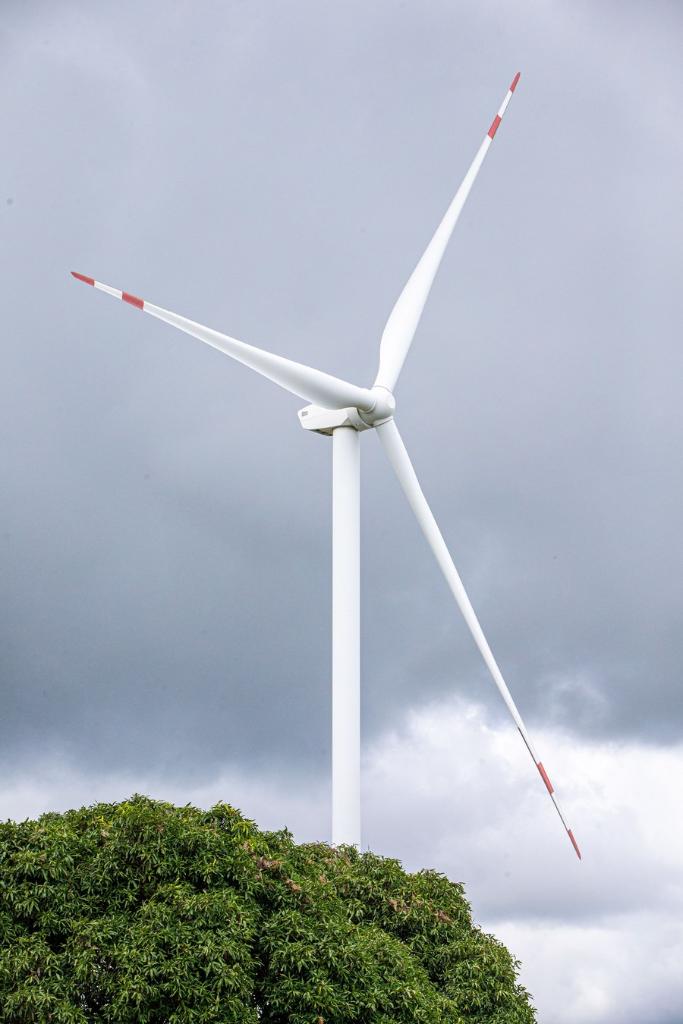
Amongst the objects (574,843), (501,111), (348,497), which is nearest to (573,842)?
(574,843)

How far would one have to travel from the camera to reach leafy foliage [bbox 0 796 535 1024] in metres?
Answer: 17.5

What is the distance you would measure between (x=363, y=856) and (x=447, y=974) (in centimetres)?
310

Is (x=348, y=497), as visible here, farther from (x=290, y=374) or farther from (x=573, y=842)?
(x=573, y=842)

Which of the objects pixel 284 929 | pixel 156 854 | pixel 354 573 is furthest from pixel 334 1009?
pixel 354 573

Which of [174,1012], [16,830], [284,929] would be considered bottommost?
[174,1012]

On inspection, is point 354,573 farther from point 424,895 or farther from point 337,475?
point 424,895

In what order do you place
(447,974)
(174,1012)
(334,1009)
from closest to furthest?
(174,1012)
(334,1009)
(447,974)

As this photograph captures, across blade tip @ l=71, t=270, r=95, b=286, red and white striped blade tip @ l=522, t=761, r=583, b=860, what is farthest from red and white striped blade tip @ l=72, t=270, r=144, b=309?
red and white striped blade tip @ l=522, t=761, r=583, b=860

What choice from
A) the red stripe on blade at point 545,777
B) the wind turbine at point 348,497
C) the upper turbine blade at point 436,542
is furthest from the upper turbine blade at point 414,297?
the red stripe on blade at point 545,777

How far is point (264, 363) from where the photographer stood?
27188 mm

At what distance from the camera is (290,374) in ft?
90.0

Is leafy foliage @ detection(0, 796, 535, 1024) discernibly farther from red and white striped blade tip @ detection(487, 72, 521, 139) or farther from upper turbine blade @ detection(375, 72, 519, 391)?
red and white striped blade tip @ detection(487, 72, 521, 139)

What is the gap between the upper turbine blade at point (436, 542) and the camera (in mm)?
29125

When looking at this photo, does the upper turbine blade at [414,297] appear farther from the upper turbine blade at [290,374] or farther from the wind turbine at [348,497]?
the upper turbine blade at [290,374]
